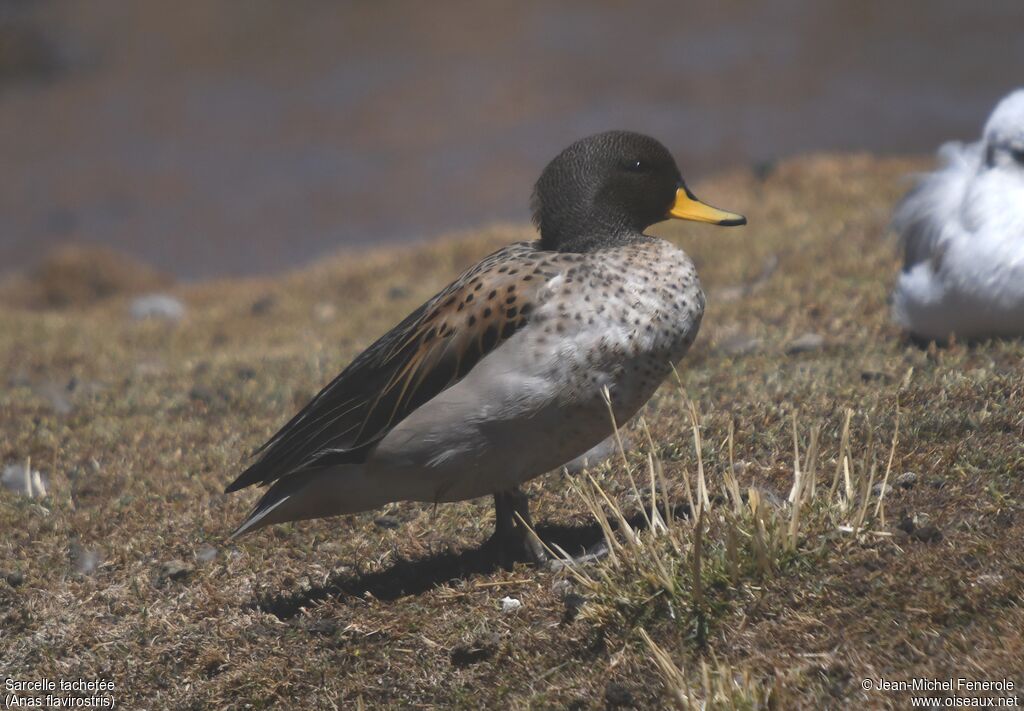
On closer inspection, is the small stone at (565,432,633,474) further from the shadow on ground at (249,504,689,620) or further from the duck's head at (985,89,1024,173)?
the duck's head at (985,89,1024,173)

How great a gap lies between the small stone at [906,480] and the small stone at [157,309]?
7.24 metres

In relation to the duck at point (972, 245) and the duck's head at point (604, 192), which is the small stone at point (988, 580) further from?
the duck at point (972, 245)

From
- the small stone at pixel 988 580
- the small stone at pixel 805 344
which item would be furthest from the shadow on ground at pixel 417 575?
the small stone at pixel 805 344

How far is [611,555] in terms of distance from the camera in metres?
3.52

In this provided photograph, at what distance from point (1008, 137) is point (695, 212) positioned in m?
2.53

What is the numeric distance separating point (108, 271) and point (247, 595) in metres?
8.63

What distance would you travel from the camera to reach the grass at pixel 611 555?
331 cm

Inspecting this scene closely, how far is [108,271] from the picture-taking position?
40.0 feet

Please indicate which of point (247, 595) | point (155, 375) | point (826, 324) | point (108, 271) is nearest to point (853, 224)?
point (826, 324)

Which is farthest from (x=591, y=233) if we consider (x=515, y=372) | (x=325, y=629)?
(x=325, y=629)

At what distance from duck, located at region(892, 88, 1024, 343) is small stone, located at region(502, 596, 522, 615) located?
9.40ft

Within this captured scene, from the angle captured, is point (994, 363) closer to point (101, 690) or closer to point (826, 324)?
point (826, 324)

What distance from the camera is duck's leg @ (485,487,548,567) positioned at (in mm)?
4008

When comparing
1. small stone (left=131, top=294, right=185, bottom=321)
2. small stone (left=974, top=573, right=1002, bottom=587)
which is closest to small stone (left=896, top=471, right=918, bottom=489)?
small stone (left=974, top=573, right=1002, bottom=587)
